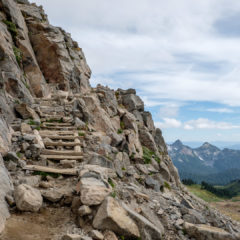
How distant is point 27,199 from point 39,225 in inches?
49.8

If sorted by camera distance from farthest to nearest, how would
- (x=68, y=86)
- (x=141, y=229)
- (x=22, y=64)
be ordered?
1. (x=68, y=86)
2. (x=22, y=64)
3. (x=141, y=229)

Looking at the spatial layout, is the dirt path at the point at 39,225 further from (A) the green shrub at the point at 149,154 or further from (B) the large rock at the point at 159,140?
(B) the large rock at the point at 159,140

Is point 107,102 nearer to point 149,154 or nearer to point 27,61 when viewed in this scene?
point 149,154

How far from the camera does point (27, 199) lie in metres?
8.98

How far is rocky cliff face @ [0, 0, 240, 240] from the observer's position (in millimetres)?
8898

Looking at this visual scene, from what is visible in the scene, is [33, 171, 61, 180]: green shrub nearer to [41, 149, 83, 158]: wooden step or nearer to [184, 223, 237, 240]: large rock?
[41, 149, 83, 158]: wooden step

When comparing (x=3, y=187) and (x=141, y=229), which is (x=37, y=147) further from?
(x=141, y=229)

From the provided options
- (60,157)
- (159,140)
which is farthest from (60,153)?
(159,140)

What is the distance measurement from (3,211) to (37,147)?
675 centimetres

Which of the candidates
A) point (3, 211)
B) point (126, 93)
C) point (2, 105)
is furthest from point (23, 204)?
point (126, 93)

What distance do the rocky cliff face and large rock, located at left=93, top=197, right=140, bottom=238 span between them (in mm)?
37

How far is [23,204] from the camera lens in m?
8.85

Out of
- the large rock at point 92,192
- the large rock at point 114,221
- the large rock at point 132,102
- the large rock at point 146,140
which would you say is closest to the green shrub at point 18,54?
the large rock at point 132,102

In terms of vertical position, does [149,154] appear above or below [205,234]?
above
